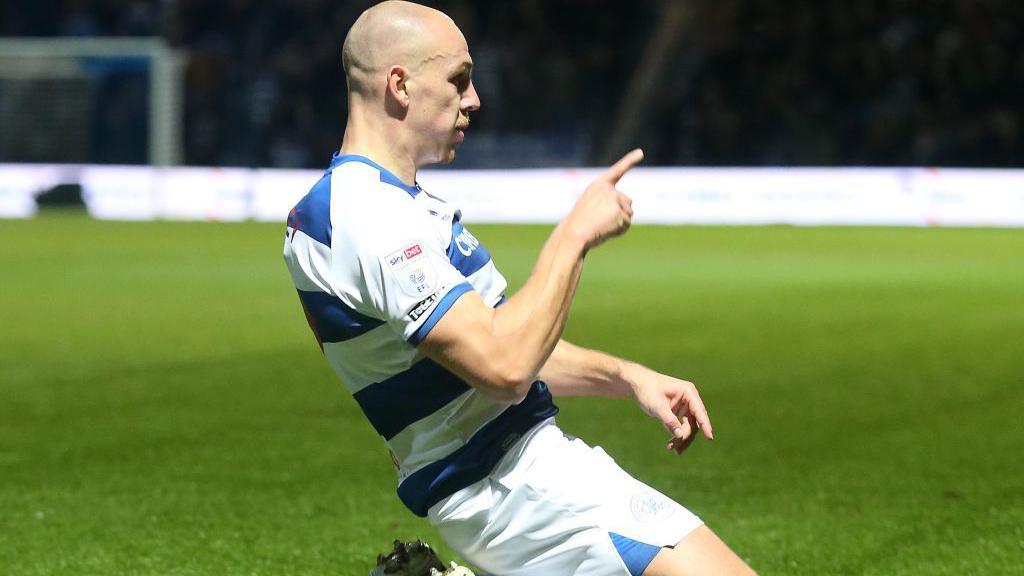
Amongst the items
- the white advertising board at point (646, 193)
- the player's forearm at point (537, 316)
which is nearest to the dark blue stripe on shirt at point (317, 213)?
the player's forearm at point (537, 316)

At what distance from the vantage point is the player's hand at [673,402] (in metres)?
3.17

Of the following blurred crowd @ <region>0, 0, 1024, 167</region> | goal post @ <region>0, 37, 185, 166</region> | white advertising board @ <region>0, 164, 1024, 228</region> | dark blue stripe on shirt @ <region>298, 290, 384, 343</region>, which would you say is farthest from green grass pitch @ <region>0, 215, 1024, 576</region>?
goal post @ <region>0, 37, 185, 166</region>

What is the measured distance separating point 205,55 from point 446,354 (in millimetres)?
30382

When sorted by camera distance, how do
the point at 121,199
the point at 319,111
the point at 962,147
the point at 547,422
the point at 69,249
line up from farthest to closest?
1. the point at 319,111
2. the point at 121,199
3. the point at 962,147
4. the point at 69,249
5. the point at 547,422

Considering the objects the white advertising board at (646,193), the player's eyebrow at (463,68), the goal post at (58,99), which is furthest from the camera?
the goal post at (58,99)

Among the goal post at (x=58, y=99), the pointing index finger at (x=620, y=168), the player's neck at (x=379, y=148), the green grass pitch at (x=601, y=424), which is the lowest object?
the goal post at (x=58, y=99)

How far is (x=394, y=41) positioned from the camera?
289 centimetres

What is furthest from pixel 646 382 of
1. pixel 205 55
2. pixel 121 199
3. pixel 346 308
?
pixel 205 55

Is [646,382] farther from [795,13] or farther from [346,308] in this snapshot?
[795,13]

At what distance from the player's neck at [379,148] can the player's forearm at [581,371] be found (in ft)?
1.94

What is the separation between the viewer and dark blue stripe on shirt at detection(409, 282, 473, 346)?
2.73m

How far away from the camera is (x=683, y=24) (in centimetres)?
2841

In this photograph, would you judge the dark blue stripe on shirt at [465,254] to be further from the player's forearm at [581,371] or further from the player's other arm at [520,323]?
the player's forearm at [581,371]

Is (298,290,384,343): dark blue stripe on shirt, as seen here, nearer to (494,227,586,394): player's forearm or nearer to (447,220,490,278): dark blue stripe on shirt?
(447,220,490,278): dark blue stripe on shirt
